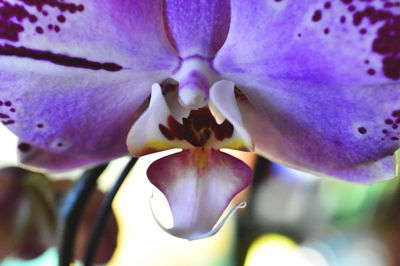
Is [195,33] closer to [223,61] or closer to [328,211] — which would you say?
[223,61]

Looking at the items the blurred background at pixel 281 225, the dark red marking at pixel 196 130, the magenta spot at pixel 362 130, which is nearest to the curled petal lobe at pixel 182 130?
the dark red marking at pixel 196 130

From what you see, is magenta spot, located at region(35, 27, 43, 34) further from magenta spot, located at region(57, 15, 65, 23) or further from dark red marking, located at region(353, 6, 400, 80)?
dark red marking, located at region(353, 6, 400, 80)

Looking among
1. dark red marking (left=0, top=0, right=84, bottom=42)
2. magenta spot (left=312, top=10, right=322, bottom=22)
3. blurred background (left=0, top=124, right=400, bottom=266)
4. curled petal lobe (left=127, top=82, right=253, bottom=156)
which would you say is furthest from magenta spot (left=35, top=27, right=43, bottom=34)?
blurred background (left=0, top=124, right=400, bottom=266)

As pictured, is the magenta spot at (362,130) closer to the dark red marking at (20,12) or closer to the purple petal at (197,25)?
the purple petal at (197,25)

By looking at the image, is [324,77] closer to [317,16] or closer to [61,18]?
[317,16]

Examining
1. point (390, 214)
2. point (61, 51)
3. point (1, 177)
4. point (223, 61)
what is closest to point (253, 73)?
point (223, 61)

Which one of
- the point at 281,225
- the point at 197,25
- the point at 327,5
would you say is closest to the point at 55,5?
the point at 197,25

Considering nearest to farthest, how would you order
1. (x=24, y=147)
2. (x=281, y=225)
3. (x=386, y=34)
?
(x=386, y=34)
(x=24, y=147)
(x=281, y=225)
